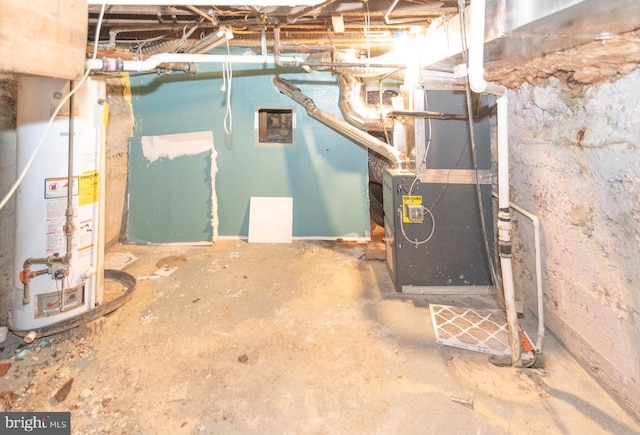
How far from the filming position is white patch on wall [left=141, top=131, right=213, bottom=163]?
3.37 m

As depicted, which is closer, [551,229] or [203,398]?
[203,398]

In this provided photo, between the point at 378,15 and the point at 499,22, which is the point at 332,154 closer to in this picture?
the point at 378,15

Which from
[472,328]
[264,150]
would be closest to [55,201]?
[264,150]

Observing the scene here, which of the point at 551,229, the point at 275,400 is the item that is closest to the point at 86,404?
the point at 275,400

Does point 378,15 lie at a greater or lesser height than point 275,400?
greater

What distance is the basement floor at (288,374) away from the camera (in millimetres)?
1250

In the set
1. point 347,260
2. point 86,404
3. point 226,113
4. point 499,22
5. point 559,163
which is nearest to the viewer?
point 499,22

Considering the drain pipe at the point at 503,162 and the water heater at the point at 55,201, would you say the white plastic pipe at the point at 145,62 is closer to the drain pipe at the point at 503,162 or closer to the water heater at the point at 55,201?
the water heater at the point at 55,201

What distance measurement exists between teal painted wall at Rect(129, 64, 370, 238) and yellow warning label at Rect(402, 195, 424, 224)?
4.12 feet

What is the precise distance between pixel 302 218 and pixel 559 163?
236cm

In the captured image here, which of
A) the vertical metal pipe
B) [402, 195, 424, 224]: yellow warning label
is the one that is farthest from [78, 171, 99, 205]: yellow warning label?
[402, 195, 424, 224]: yellow warning label

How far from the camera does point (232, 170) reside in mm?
3475

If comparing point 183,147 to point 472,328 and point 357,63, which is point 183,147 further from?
point 472,328

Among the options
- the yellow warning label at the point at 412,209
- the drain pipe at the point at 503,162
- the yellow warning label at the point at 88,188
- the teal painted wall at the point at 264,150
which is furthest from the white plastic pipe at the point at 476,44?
Result: the teal painted wall at the point at 264,150
